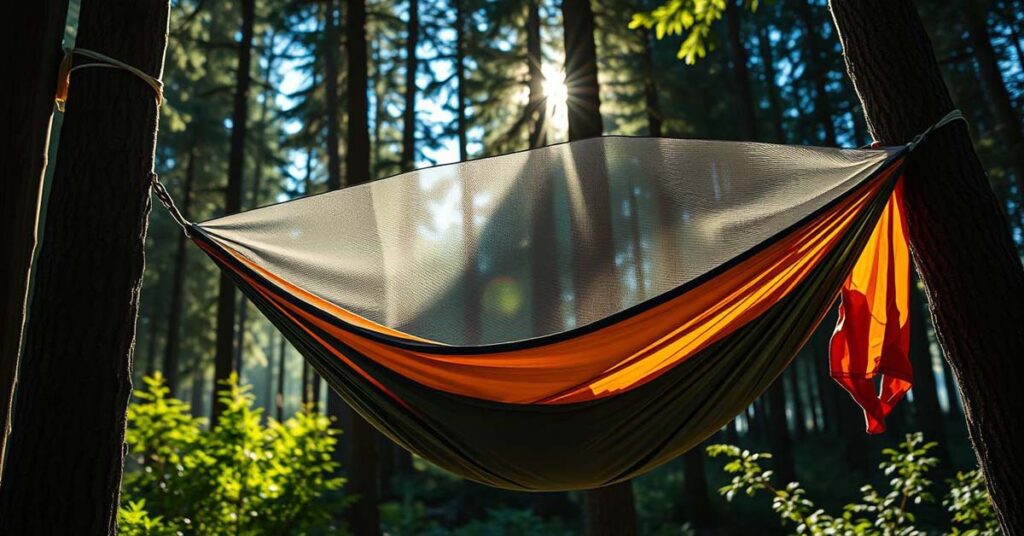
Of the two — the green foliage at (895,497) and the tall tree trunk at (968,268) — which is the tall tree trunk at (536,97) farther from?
the tall tree trunk at (968,268)

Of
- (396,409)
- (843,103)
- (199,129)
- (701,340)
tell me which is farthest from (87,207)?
(843,103)

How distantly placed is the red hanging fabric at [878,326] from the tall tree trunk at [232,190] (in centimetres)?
537

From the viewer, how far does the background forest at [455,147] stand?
3.54 meters

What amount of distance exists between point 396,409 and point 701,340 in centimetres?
88

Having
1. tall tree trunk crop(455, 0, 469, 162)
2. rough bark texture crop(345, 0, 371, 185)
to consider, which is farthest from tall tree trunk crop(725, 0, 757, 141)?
rough bark texture crop(345, 0, 371, 185)

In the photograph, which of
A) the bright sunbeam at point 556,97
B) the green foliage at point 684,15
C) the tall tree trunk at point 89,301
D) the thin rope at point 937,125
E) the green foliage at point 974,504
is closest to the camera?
the tall tree trunk at point 89,301

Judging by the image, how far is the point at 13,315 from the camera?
138 centimetres

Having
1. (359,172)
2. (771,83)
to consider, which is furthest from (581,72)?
(771,83)

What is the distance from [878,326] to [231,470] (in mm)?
3013

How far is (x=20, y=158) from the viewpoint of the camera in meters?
1.41

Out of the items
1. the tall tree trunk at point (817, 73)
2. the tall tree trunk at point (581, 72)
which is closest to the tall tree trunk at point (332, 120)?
the tall tree trunk at point (581, 72)

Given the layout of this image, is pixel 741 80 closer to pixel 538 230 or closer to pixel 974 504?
pixel 974 504

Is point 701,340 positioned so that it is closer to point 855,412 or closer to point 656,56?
point 855,412

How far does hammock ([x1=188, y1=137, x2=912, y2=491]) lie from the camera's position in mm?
1856
